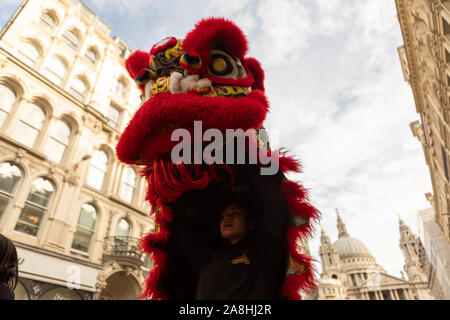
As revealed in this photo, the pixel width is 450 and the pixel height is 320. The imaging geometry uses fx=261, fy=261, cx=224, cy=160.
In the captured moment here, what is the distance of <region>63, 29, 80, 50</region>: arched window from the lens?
14312 mm

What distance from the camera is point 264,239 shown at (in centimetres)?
171

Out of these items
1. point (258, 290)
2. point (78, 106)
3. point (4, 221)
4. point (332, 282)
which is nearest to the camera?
point (258, 290)

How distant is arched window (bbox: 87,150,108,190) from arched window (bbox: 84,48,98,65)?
18.7 ft

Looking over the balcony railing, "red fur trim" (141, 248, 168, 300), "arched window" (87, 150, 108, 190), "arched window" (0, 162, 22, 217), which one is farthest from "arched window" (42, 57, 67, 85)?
"red fur trim" (141, 248, 168, 300)

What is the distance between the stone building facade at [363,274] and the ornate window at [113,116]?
53028 mm

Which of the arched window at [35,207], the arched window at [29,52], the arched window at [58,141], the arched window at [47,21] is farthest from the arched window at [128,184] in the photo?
the arched window at [47,21]

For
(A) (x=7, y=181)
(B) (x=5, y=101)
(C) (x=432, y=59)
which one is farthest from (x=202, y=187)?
(C) (x=432, y=59)

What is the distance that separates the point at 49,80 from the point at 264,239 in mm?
13573

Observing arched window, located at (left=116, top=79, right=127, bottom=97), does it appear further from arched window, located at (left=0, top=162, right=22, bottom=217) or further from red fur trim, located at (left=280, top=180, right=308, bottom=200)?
red fur trim, located at (left=280, top=180, right=308, bottom=200)

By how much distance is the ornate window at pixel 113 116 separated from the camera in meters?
14.9

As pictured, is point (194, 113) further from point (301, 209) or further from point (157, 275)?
point (157, 275)

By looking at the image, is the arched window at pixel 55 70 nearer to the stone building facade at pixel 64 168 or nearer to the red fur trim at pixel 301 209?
the stone building facade at pixel 64 168
